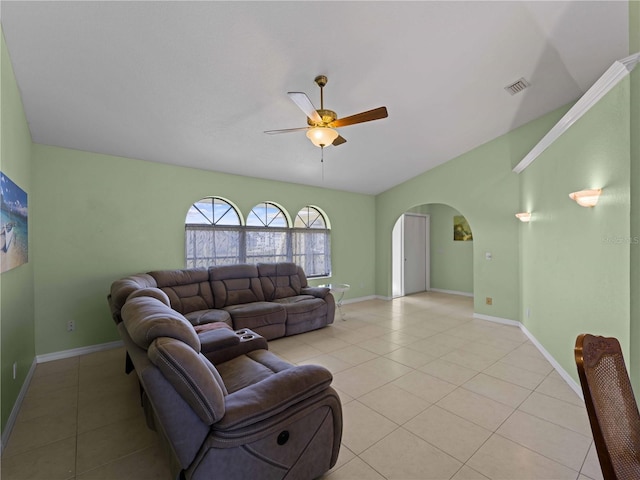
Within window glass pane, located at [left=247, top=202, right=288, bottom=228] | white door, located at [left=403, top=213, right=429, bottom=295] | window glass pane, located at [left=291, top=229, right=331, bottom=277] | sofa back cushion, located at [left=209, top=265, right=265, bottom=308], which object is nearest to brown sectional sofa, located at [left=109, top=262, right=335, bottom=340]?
sofa back cushion, located at [left=209, top=265, right=265, bottom=308]

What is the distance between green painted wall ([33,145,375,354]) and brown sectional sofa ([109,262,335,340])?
0.49m

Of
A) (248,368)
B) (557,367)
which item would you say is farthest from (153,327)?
(557,367)

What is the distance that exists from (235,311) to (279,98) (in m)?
2.69

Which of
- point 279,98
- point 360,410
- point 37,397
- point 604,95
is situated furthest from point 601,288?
point 37,397

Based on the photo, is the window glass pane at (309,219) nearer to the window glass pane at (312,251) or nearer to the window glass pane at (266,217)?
the window glass pane at (312,251)

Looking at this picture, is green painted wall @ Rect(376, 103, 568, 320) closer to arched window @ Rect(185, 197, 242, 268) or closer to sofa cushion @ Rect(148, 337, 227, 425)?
arched window @ Rect(185, 197, 242, 268)

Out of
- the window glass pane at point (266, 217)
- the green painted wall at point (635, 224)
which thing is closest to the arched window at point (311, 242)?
the window glass pane at point (266, 217)

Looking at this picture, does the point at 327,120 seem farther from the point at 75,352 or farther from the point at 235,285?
the point at 75,352

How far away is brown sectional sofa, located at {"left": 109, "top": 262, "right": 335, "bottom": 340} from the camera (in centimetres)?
395

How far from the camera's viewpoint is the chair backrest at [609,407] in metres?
1.00

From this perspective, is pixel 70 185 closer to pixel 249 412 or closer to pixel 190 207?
pixel 190 207

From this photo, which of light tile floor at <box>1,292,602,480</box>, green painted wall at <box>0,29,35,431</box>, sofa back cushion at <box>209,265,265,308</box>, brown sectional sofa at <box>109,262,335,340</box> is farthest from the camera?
sofa back cushion at <box>209,265,265,308</box>

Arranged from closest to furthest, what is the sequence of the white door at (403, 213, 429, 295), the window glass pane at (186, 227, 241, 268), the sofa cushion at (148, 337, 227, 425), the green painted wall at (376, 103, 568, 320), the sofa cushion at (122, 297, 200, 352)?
the sofa cushion at (148, 337, 227, 425)
the sofa cushion at (122, 297, 200, 352)
the window glass pane at (186, 227, 241, 268)
the green painted wall at (376, 103, 568, 320)
the white door at (403, 213, 429, 295)

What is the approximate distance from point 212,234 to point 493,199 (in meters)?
4.76
